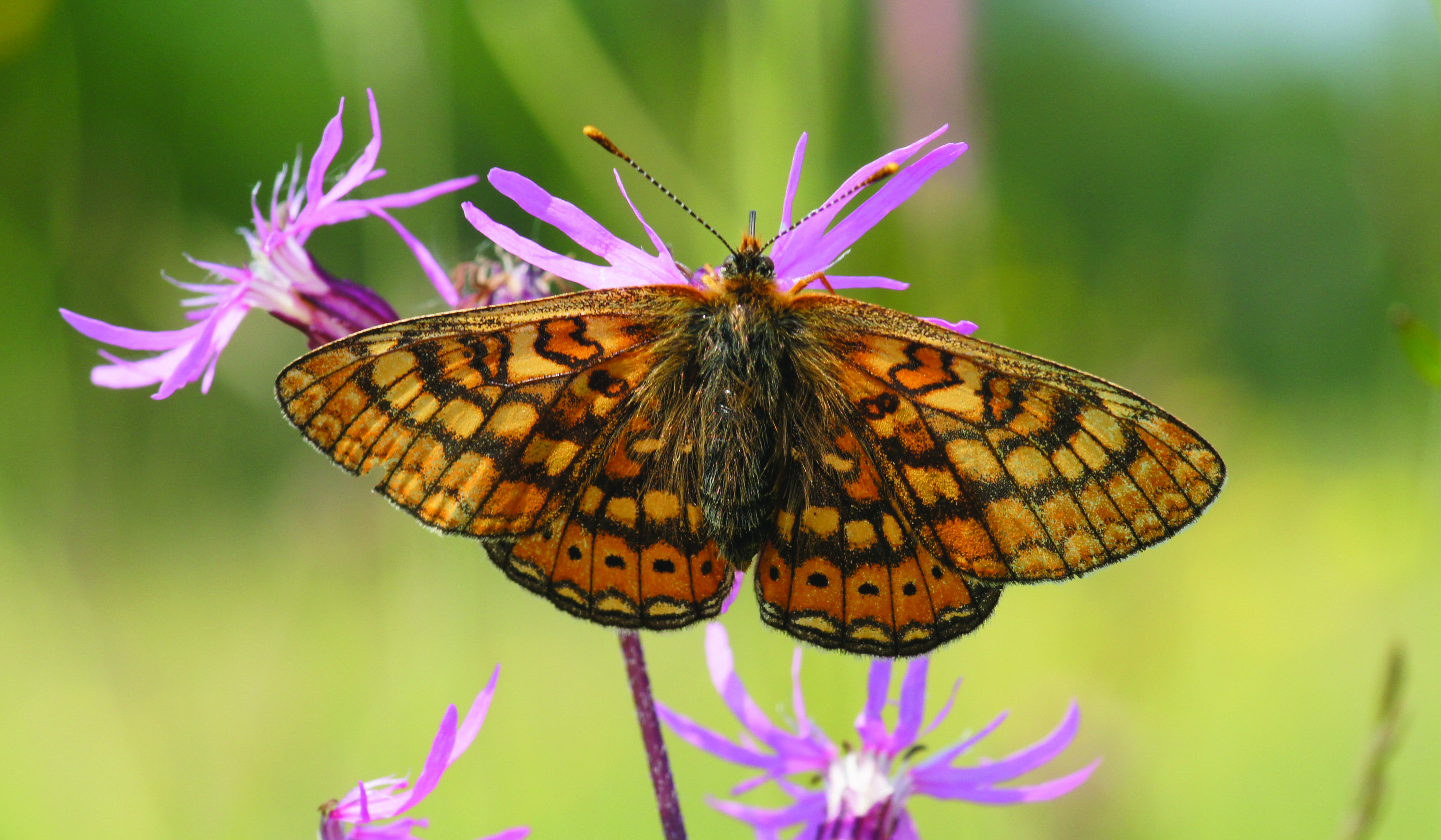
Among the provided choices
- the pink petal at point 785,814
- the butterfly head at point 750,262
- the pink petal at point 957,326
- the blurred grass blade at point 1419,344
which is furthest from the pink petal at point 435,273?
the blurred grass blade at point 1419,344

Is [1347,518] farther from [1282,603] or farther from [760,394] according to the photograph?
[1282,603]

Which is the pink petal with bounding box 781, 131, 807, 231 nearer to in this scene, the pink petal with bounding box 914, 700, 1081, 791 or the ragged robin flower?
the ragged robin flower

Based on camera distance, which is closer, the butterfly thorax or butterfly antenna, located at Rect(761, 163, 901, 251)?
butterfly antenna, located at Rect(761, 163, 901, 251)

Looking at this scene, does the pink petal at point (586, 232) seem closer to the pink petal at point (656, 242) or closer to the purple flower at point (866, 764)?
the pink petal at point (656, 242)

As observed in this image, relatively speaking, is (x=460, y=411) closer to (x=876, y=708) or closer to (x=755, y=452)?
(x=755, y=452)

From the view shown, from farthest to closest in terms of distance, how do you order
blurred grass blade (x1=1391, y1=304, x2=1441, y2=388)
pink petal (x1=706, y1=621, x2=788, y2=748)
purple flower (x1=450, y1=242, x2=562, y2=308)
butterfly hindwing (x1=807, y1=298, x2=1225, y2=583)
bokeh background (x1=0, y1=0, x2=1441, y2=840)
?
bokeh background (x1=0, y1=0, x2=1441, y2=840) → purple flower (x1=450, y1=242, x2=562, y2=308) → pink petal (x1=706, y1=621, x2=788, y2=748) → butterfly hindwing (x1=807, y1=298, x2=1225, y2=583) → blurred grass blade (x1=1391, y1=304, x2=1441, y2=388)

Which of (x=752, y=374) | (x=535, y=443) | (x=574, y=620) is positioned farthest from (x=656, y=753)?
(x=574, y=620)

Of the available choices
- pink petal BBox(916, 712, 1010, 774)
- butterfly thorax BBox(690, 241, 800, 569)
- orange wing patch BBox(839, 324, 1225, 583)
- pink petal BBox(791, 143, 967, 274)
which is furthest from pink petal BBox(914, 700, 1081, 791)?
pink petal BBox(791, 143, 967, 274)
